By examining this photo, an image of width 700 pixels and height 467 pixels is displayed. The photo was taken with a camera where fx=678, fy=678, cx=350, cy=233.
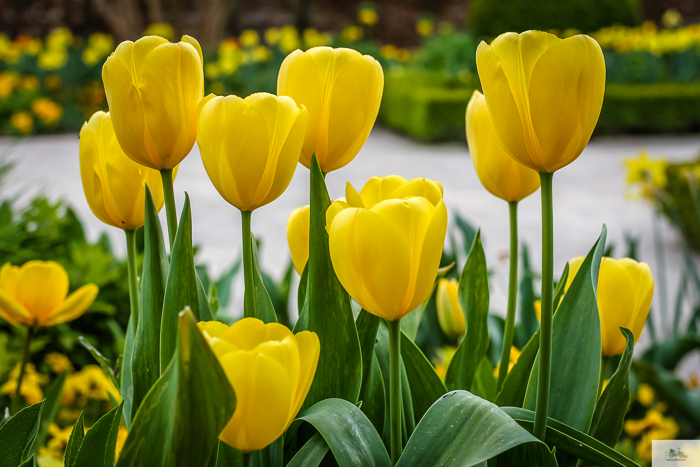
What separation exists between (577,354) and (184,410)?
1.07ft

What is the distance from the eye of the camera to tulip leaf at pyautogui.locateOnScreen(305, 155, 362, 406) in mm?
506

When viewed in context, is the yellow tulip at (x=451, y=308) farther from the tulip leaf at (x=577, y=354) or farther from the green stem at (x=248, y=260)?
the green stem at (x=248, y=260)

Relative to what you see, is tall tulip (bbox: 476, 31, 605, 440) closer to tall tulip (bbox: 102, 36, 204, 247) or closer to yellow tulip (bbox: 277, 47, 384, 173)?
yellow tulip (bbox: 277, 47, 384, 173)

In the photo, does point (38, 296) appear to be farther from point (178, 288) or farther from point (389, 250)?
point (389, 250)

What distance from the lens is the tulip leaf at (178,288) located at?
0.48 m

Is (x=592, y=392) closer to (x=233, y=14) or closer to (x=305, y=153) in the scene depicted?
(x=305, y=153)

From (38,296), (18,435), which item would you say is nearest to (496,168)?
(18,435)

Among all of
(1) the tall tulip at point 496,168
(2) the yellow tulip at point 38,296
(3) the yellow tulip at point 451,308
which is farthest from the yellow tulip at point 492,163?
(2) the yellow tulip at point 38,296

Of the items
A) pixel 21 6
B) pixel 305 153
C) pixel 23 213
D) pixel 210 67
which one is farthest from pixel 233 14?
pixel 305 153

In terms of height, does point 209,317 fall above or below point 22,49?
below

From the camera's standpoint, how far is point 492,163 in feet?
2.01

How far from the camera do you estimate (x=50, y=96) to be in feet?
26.7

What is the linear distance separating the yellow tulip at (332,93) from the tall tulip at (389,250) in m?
0.10

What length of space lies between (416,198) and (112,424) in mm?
263
